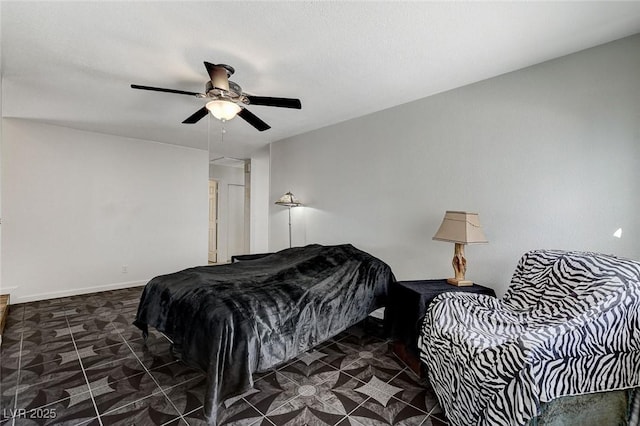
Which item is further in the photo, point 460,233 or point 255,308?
point 460,233

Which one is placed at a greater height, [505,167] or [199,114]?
[199,114]

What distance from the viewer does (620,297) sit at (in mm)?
1486

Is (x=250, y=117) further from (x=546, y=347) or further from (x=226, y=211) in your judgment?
(x=226, y=211)

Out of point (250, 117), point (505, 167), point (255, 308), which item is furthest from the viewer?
point (250, 117)

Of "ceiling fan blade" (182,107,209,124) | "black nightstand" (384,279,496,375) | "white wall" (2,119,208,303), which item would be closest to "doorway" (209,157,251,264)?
"white wall" (2,119,208,303)

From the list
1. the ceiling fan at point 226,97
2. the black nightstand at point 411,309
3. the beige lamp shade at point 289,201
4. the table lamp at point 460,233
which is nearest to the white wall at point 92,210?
the beige lamp shade at point 289,201

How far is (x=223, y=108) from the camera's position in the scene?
2443 millimetres

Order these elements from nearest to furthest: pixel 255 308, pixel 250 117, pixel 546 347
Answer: pixel 546 347
pixel 255 308
pixel 250 117

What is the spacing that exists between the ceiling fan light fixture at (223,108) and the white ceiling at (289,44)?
32 centimetres

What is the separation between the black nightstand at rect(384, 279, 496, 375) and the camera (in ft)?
7.24

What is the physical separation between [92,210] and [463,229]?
5271 millimetres

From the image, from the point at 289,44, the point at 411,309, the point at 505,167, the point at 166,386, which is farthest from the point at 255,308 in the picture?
the point at 505,167

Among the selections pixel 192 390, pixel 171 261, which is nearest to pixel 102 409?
pixel 192 390

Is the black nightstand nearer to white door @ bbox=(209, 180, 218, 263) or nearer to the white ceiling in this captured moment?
the white ceiling
